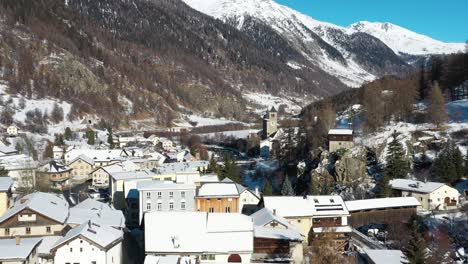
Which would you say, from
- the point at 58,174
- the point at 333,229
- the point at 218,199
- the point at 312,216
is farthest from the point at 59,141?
the point at 333,229

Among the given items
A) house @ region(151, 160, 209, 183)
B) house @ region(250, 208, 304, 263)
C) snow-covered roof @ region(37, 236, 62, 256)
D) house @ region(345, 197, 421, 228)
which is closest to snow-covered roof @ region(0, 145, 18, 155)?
house @ region(151, 160, 209, 183)

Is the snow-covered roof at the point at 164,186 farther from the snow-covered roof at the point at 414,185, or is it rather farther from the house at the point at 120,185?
the snow-covered roof at the point at 414,185

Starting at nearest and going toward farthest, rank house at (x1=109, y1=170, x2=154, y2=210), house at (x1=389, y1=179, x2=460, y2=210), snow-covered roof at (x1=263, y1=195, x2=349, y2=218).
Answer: snow-covered roof at (x1=263, y1=195, x2=349, y2=218)
house at (x1=389, y1=179, x2=460, y2=210)
house at (x1=109, y1=170, x2=154, y2=210)

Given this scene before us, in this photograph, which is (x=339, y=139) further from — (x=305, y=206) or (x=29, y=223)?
(x=29, y=223)

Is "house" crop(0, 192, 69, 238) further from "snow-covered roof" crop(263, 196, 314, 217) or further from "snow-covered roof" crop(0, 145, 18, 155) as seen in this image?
"snow-covered roof" crop(0, 145, 18, 155)

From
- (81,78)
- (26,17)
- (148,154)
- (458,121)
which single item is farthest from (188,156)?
(26,17)

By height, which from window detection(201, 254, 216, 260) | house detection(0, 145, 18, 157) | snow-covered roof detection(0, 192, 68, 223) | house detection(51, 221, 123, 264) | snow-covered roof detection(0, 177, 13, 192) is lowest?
window detection(201, 254, 216, 260)

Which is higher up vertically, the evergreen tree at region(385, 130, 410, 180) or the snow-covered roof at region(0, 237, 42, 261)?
the evergreen tree at region(385, 130, 410, 180)

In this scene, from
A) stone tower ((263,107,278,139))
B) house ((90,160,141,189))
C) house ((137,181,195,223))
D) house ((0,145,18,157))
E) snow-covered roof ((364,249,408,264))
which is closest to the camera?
snow-covered roof ((364,249,408,264))
